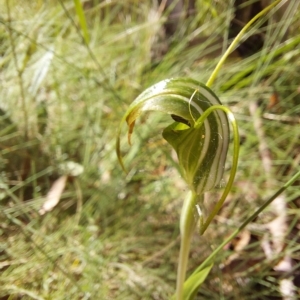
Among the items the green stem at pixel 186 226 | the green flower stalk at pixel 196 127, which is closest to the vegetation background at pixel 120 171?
the green stem at pixel 186 226

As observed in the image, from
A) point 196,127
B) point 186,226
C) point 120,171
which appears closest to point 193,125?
point 196,127

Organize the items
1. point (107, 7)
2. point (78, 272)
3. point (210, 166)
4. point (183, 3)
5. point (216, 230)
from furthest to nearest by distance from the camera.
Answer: point (107, 7)
point (183, 3)
point (216, 230)
point (78, 272)
point (210, 166)

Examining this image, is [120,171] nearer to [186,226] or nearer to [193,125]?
[186,226]

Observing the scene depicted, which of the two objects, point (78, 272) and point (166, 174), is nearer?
point (78, 272)

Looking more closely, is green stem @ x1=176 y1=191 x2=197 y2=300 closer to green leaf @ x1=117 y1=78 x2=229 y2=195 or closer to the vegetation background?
green leaf @ x1=117 y1=78 x2=229 y2=195

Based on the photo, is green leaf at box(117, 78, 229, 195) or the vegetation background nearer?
green leaf at box(117, 78, 229, 195)

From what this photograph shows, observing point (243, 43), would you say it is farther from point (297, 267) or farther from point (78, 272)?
point (78, 272)

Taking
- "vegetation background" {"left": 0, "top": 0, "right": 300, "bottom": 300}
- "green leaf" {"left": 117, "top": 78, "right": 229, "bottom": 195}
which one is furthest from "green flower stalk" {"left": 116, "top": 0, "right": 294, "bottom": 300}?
"vegetation background" {"left": 0, "top": 0, "right": 300, "bottom": 300}

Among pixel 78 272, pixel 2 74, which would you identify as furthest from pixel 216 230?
pixel 2 74
